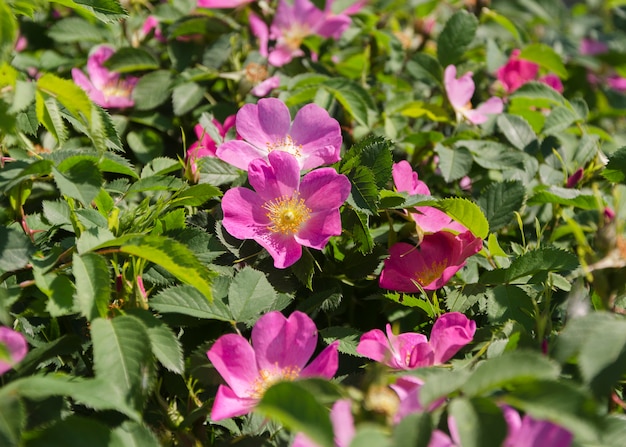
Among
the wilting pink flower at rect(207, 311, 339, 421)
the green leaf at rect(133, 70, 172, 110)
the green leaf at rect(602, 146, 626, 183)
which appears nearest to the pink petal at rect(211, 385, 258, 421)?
the wilting pink flower at rect(207, 311, 339, 421)

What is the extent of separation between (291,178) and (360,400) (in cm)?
47

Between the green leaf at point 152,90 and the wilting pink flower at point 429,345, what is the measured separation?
0.84 metres

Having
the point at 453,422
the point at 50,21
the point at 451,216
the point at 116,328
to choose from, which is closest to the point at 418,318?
the point at 451,216

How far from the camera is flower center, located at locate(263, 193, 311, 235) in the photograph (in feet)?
3.78

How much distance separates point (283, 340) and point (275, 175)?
0.29m

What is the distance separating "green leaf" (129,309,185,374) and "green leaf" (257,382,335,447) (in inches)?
7.6

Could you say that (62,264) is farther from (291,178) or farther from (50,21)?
(50,21)

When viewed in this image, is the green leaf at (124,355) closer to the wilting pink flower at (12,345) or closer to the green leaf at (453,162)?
the wilting pink flower at (12,345)

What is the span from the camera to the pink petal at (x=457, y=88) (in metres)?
1.58

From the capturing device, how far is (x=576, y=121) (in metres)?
1.58

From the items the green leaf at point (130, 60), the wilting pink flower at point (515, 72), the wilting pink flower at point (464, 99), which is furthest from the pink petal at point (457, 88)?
the green leaf at point (130, 60)

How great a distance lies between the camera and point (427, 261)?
119 centimetres

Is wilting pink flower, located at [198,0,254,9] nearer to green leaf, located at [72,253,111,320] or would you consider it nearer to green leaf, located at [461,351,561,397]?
green leaf, located at [72,253,111,320]

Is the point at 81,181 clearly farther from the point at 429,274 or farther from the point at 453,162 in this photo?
the point at 453,162
